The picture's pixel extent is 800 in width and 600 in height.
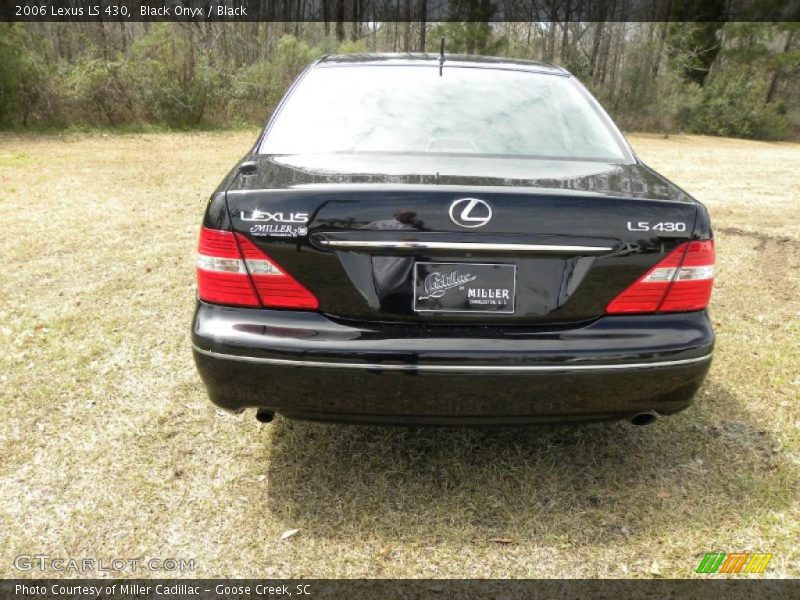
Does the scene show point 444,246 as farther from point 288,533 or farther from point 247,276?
point 288,533

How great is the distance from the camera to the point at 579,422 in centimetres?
220

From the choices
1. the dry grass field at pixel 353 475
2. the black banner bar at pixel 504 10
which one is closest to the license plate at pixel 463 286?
the dry grass field at pixel 353 475

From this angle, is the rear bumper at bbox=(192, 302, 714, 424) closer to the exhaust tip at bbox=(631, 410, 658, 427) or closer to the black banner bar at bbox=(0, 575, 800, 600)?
the exhaust tip at bbox=(631, 410, 658, 427)

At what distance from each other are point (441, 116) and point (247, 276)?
1.24 m

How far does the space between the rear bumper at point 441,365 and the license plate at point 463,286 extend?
0.08 metres

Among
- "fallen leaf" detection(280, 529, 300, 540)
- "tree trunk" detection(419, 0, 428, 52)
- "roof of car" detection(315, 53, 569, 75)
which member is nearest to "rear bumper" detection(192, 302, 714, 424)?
"fallen leaf" detection(280, 529, 300, 540)

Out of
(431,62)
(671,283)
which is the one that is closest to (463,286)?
(671,283)

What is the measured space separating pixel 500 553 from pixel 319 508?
0.72m

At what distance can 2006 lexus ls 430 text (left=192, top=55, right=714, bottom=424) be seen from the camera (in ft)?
6.56

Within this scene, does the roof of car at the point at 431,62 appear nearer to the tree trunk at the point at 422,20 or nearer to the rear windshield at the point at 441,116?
the rear windshield at the point at 441,116

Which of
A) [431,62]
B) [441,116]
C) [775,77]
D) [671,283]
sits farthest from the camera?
[775,77]

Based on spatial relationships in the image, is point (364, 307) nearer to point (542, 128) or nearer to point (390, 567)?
point (390, 567)

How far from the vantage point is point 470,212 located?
1979 mm

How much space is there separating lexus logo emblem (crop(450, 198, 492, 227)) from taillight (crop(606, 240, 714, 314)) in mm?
536
